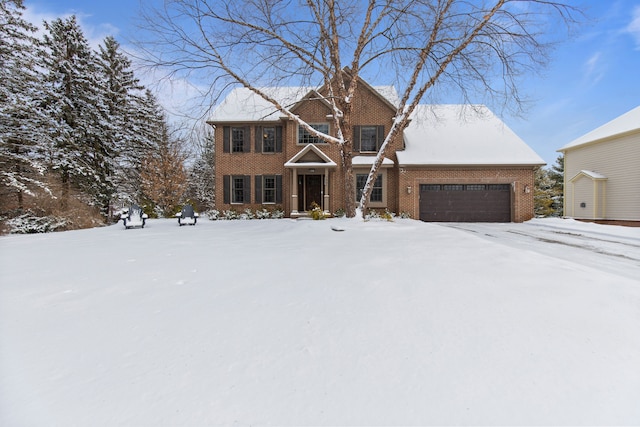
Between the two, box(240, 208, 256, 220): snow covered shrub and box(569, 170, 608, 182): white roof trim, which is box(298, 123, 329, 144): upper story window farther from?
box(569, 170, 608, 182): white roof trim

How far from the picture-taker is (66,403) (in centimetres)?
164

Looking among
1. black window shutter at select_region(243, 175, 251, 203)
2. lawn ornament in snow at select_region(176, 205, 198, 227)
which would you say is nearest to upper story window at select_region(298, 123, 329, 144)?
black window shutter at select_region(243, 175, 251, 203)

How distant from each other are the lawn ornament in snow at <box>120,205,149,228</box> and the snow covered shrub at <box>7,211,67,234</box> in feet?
8.23

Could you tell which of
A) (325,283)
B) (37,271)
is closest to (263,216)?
(37,271)

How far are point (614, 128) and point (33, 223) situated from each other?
2836cm

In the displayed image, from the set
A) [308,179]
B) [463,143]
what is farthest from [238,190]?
[463,143]

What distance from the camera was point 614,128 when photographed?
52.2 ft

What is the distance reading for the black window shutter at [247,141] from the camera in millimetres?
16547

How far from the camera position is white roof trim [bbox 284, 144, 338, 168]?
15.0 meters

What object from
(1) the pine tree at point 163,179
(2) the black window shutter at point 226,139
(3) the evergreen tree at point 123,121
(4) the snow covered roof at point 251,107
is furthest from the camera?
(1) the pine tree at point 163,179

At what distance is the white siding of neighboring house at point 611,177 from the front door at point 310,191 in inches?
607

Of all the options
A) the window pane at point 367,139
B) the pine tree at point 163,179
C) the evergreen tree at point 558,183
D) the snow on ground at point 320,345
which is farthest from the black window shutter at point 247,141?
the evergreen tree at point 558,183

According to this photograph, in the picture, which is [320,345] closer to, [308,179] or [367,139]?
[308,179]

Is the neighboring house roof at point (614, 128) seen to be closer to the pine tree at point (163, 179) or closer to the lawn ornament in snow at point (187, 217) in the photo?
the lawn ornament in snow at point (187, 217)
